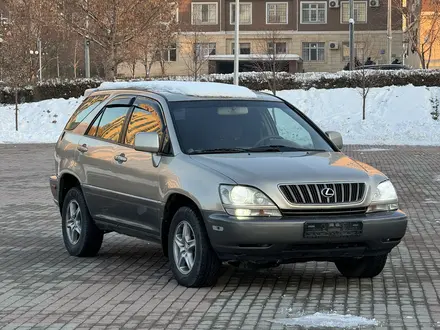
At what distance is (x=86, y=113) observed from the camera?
10.6 m

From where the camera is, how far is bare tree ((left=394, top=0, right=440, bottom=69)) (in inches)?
2157

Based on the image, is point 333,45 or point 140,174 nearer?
point 140,174

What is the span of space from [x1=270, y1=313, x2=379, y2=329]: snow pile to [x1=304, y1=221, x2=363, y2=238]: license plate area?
82cm

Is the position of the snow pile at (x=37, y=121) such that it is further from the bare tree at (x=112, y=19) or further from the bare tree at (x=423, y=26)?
the bare tree at (x=423, y=26)

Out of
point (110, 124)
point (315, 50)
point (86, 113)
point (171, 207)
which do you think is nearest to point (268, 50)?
point (315, 50)

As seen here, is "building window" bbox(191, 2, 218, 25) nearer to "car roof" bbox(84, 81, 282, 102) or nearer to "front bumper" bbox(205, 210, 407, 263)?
"car roof" bbox(84, 81, 282, 102)

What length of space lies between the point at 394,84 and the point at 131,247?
3229 cm

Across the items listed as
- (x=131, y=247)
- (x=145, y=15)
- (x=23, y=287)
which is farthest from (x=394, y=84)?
(x=23, y=287)

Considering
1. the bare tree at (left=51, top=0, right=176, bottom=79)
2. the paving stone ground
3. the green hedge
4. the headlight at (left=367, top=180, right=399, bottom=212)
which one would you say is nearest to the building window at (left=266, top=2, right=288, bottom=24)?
the bare tree at (left=51, top=0, right=176, bottom=79)

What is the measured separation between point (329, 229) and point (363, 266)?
42.2 inches

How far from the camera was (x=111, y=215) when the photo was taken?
31.1ft

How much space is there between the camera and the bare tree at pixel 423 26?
5478 cm

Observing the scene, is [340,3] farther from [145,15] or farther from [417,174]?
[417,174]

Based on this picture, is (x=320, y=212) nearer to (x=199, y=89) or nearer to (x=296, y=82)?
(x=199, y=89)
